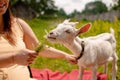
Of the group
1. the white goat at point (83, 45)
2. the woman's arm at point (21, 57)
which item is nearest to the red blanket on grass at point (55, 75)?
the white goat at point (83, 45)

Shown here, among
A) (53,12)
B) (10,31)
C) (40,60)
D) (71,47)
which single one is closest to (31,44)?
(10,31)

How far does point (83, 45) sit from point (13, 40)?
314mm

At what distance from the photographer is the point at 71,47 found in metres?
1.59

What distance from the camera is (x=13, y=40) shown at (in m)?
1.69

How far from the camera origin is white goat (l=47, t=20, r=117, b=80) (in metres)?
1.53

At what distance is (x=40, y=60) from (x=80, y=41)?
2.11 metres

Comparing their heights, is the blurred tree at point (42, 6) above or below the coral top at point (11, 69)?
below

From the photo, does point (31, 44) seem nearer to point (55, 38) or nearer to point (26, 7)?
point (55, 38)

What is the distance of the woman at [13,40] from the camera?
5.26 feet

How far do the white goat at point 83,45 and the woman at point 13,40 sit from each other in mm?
96

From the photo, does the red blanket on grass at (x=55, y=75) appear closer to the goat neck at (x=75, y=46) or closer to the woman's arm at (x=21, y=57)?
the goat neck at (x=75, y=46)

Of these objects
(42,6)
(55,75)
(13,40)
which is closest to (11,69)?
(13,40)

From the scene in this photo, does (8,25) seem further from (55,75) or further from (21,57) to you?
(55,75)

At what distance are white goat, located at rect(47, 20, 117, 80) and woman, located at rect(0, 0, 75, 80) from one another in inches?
3.8
